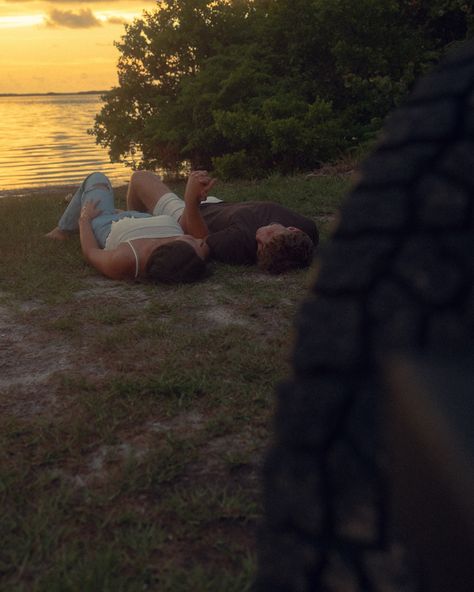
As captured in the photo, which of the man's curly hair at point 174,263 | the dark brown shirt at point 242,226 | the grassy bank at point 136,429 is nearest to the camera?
the grassy bank at point 136,429

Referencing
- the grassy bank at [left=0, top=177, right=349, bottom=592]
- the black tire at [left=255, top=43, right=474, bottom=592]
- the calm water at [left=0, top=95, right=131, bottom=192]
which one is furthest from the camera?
the calm water at [left=0, top=95, right=131, bottom=192]

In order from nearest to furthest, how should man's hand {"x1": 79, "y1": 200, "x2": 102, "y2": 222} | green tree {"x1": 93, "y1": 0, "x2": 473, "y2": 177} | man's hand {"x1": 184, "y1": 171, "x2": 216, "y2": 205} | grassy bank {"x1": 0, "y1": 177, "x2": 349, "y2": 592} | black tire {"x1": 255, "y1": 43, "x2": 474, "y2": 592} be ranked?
black tire {"x1": 255, "y1": 43, "x2": 474, "y2": 592} → grassy bank {"x1": 0, "y1": 177, "x2": 349, "y2": 592} → man's hand {"x1": 184, "y1": 171, "x2": 216, "y2": 205} → man's hand {"x1": 79, "y1": 200, "x2": 102, "y2": 222} → green tree {"x1": 93, "y1": 0, "x2": 473, "y2": 177}

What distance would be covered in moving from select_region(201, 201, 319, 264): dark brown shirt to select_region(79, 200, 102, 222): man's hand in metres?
0.99

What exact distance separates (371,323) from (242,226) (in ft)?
14.4

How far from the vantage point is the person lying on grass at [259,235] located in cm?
474

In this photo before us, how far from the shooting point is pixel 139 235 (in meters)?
4.99

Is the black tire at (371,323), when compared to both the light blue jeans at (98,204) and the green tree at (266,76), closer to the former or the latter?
the light blue jeans at (98,204)

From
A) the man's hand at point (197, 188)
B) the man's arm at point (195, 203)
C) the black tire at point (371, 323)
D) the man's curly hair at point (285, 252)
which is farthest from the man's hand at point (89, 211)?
the black tire at point (371, 323)

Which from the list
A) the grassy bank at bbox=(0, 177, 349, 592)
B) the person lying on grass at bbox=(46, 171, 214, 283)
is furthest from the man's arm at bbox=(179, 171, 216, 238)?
the grassy bank at bbox=(0, 177, 349, 592)

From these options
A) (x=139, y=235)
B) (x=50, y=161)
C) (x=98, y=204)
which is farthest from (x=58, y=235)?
(x=50, y=161)

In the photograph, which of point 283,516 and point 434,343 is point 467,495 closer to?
point 434,343

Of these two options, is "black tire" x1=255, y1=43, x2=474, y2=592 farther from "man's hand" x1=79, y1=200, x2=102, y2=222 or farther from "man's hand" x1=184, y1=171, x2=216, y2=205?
"man's hand" x1=79, y1=200, x2=102, y2=222

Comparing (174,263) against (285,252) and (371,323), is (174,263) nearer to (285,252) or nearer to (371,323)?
(285,252)

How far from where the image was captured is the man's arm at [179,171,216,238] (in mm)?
5234
